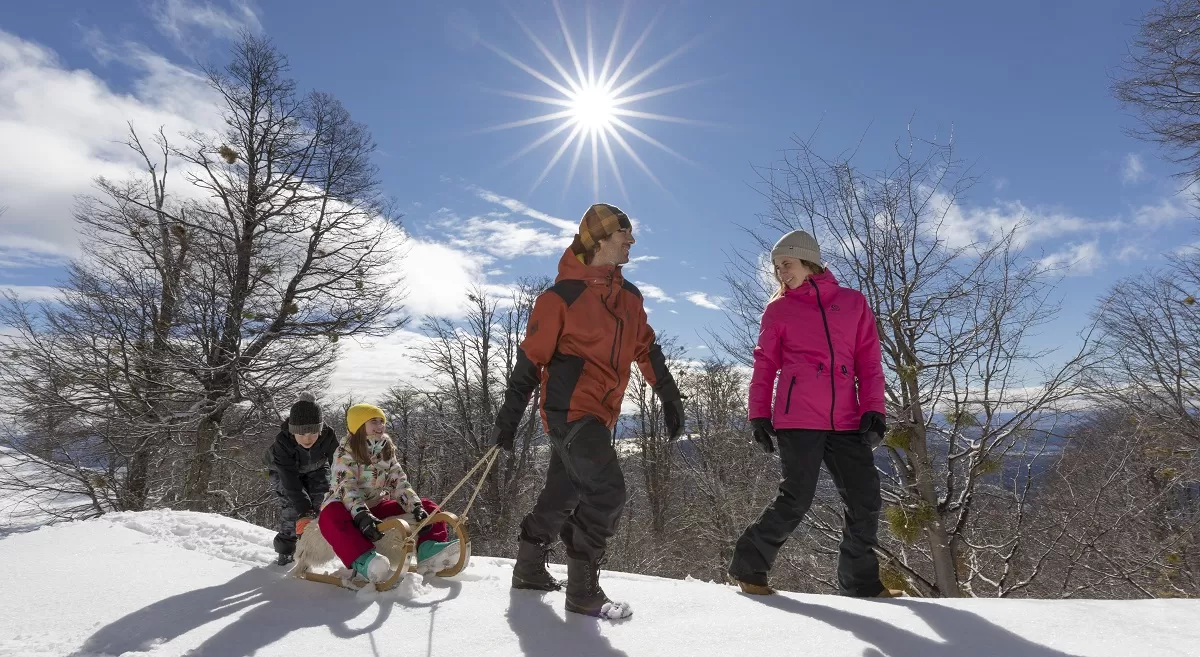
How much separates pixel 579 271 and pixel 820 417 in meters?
1.41

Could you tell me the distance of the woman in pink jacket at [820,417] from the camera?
9.58ft

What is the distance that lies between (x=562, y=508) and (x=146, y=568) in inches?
97.8

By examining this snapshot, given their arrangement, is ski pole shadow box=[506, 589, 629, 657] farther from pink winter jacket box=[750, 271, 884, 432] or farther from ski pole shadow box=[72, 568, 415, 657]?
pink winter jacket box=[750, 271, 884, 432]

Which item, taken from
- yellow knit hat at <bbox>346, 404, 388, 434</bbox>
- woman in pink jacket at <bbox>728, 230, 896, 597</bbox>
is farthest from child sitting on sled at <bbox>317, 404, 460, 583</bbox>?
woman in pink jacket at <bbox>728, 230, 896, 597</bbox>

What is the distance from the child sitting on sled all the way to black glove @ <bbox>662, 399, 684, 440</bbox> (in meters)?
1.47

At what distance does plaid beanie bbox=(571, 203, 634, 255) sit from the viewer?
2.88m

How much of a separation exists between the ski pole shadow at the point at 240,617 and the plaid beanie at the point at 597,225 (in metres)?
1.91

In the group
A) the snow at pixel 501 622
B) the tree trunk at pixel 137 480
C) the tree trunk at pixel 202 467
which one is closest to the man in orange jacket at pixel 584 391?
the snow at pixel 501 622

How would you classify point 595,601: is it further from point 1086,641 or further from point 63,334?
point 63,334

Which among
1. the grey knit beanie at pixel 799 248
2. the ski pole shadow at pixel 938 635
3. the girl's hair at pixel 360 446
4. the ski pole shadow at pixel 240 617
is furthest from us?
the girl's hair at pixel 360 446

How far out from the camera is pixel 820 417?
2.93 metres

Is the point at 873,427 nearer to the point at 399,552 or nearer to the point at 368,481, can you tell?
the point at 399,552

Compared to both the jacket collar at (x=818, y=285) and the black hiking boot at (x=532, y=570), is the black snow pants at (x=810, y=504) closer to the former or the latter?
the jacket collar at (x=818, y=285)

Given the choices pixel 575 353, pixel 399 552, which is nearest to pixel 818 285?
pixel 575 353
